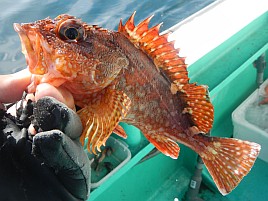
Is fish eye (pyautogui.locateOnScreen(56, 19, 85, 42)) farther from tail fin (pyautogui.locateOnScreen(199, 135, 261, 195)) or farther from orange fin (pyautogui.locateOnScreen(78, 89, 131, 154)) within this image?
tail fin (pyautogui.locateOnScreen(199, 135, 261, 195))

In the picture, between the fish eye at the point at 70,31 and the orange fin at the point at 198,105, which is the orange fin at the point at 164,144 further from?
the fish eye at the point at 70,31

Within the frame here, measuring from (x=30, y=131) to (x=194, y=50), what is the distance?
81.0 inches

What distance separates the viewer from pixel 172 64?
72.9 inches

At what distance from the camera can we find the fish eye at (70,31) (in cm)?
154

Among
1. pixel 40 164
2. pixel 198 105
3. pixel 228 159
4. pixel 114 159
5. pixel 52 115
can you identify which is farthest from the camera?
pixel 114 159

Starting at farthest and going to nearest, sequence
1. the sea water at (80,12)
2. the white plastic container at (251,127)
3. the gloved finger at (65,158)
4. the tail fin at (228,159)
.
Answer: the sea water at (80,12), the white plastic container at (251,127), the tail fin at (228,159), the gloved finger at (65,158)

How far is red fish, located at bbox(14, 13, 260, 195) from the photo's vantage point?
1.52 metres

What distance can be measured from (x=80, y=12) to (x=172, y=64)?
18.4 ft

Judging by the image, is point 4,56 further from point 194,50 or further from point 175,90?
point 175,90

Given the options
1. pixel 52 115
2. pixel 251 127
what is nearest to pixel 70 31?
pixel 52 115

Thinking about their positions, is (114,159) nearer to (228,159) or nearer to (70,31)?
(228,159)

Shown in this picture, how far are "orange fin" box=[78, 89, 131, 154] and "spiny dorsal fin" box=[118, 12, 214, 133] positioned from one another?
0.35 meters

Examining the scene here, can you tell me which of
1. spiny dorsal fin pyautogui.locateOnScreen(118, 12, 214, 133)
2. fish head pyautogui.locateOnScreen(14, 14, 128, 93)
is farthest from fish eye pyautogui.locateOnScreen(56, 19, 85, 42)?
spiny dorsal fin pyautogui.locateOnScreen(118, 12, 214, 133)

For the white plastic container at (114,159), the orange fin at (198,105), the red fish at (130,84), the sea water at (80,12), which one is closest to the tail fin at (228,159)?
the red fish at (130,84)
